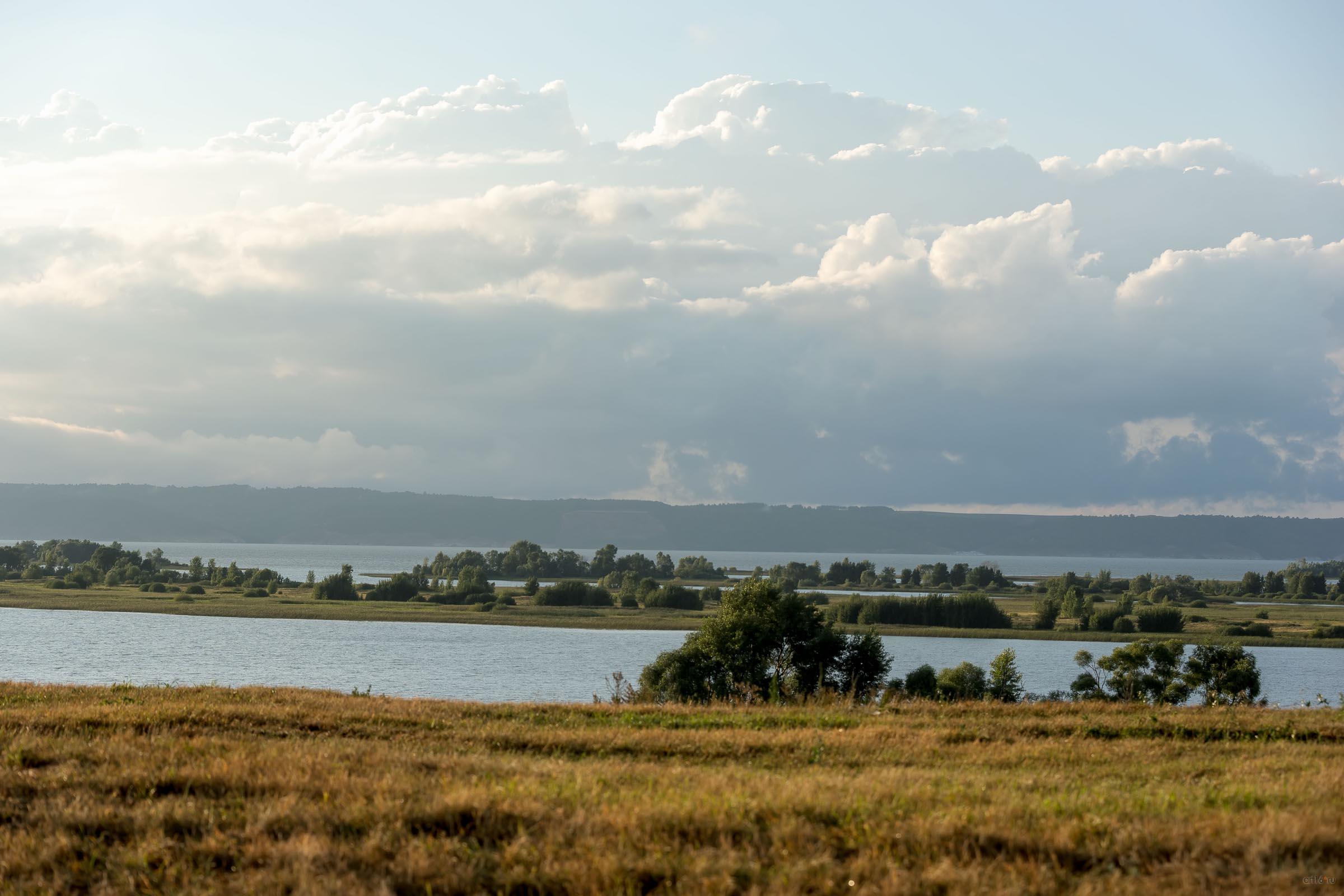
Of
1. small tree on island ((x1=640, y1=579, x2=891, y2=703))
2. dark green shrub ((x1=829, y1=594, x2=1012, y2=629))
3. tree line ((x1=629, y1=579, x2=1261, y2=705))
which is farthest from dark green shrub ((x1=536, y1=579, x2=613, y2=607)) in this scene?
small tree on island ((x1=640, y1=579, x2=891, y2=703))

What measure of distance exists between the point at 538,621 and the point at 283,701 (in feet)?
417

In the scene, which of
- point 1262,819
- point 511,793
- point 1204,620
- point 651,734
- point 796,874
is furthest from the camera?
point 1204,620

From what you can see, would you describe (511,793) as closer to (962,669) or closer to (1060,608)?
(962,669)

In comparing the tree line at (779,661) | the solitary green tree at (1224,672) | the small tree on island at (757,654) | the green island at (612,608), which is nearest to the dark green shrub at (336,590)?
the green island at (612,608)

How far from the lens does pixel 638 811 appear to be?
9094 mm

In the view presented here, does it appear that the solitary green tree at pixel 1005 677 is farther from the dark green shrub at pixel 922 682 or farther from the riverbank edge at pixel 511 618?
the riverbank edge at pixel 511 618

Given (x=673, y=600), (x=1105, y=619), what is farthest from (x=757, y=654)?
(x=673, y=600)

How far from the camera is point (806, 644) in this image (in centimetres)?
6341

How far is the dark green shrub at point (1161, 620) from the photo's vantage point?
147250 mm

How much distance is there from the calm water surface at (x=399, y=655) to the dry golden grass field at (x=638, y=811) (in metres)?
44.0

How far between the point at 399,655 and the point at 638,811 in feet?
304

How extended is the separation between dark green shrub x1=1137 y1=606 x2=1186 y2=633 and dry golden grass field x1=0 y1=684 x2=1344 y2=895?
5824 inches

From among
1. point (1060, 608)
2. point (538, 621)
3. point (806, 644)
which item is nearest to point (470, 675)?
point (806, 644)

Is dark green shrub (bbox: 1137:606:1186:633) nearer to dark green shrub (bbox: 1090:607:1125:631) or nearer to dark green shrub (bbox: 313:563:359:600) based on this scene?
dark green shrub (bbox: 1090:607:1125:631)
